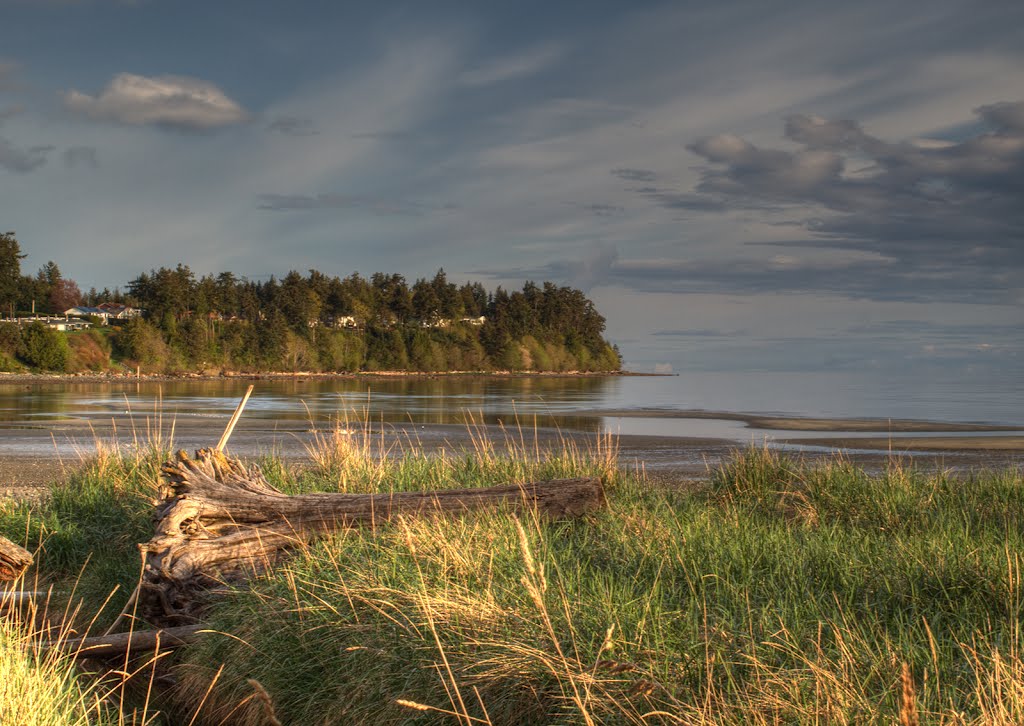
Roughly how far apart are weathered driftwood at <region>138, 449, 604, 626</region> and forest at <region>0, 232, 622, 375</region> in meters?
87.3

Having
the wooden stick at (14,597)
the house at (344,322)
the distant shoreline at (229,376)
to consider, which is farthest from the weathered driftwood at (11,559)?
the house at (344,322)

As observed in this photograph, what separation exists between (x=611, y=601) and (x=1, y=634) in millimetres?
4262

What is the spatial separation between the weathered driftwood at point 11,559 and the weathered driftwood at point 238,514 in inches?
53.4

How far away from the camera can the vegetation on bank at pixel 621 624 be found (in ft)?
14.3

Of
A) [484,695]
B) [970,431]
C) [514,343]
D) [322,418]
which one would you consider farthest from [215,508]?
[514,343]

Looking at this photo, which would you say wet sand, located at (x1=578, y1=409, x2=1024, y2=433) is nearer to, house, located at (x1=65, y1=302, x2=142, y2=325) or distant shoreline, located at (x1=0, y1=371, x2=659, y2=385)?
distant shoreline, located at (x1=0, y1=371, x2=659, y2=385)

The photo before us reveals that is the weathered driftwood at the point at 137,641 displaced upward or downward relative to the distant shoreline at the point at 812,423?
upward

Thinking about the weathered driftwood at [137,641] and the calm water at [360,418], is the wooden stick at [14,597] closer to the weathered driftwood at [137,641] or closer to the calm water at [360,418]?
the weathered driftwood at [137,641]

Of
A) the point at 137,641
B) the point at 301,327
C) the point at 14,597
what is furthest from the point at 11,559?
the point at 301,327

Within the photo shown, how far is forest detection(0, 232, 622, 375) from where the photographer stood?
97.4 metres

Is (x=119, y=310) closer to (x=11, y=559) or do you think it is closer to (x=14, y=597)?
(x=11, y=559)

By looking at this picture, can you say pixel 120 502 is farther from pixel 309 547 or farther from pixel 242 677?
pixel 242 677

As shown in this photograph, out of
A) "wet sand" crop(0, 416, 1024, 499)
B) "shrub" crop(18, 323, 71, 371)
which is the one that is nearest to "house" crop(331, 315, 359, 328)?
"shrub" crop(18, 323, 71, 371)

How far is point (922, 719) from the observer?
4.09m
